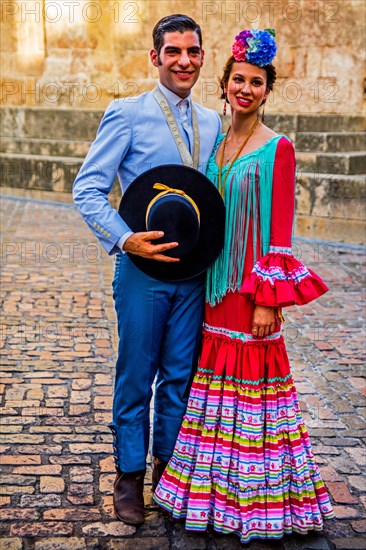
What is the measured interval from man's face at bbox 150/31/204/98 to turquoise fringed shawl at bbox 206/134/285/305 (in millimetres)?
318

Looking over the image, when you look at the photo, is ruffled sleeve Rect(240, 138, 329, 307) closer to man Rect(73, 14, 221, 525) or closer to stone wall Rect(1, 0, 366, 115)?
man Rect(73, 14, 221, 525)

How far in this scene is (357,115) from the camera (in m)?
10.8

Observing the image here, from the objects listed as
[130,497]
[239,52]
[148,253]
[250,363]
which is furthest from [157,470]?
[239,52]

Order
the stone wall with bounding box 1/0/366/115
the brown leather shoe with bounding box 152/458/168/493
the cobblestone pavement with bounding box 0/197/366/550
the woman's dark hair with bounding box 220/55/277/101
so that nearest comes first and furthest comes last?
the woman's dark hair with bounding box 220/55/277/101 → the cobblestone pavement with bounding box 0/197/366/550 → the brown leather shoe with bounding box 152/458/168/493 → the stone wall with bounding box 1/0/366/115

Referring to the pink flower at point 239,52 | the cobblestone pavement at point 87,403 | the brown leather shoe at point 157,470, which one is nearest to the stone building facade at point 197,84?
the cobblestone pavement at point 87,403

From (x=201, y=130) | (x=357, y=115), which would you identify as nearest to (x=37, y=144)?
(x=357, y=115)

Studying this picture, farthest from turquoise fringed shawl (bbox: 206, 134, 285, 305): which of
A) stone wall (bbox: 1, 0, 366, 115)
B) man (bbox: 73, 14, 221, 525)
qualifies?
stone wall (bbox: 1, 0, 366, 115)

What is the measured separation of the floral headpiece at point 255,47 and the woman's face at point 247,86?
28 millimetres

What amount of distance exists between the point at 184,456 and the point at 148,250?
33.2 inches

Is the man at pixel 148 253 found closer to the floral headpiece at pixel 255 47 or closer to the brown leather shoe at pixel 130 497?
the brown leather shoe at pixel 130 497

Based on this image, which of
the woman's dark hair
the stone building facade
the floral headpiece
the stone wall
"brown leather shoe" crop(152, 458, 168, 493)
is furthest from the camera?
the stone wall

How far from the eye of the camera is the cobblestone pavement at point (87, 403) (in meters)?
3.18

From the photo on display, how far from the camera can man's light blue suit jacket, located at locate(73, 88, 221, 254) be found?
309 centimetres

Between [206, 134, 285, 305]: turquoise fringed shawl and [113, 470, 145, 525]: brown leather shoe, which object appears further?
[113, 470, 145, 525]: brown leather shoe
